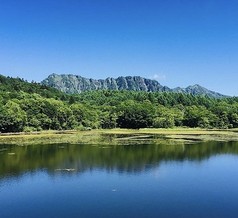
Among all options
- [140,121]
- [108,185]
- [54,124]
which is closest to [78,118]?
[54,124]

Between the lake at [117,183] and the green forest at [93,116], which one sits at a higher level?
the green forest at [93,116]

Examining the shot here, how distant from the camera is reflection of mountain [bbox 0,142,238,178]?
29.6 m

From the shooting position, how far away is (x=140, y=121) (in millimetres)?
93562

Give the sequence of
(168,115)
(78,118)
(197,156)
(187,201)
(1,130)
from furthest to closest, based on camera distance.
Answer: (168,115)
(78,118)
(1,130)
(197,156)
(187,201)

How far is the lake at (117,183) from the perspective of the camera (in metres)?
17.8

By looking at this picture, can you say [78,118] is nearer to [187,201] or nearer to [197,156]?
[197,156]

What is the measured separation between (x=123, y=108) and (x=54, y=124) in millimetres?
25312

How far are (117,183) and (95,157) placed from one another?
1149 cm

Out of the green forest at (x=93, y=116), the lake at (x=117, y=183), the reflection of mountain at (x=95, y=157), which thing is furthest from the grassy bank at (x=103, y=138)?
the lake at (x=117, y=183)

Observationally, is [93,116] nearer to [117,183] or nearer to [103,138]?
[103,138]

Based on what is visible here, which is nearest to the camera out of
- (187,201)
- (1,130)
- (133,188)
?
(187,201)

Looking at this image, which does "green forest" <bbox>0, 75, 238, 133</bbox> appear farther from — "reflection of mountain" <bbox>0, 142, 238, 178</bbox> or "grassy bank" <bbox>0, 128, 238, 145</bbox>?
"reflection of mountain" <bbox>0, 142, 238, 178</bbox>

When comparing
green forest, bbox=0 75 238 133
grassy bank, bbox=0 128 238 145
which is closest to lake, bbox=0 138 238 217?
grassy bank, bbox=0 128 238 145

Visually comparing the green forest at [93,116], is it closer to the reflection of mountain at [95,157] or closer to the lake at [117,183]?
the reflection of mountain at [95,157]
